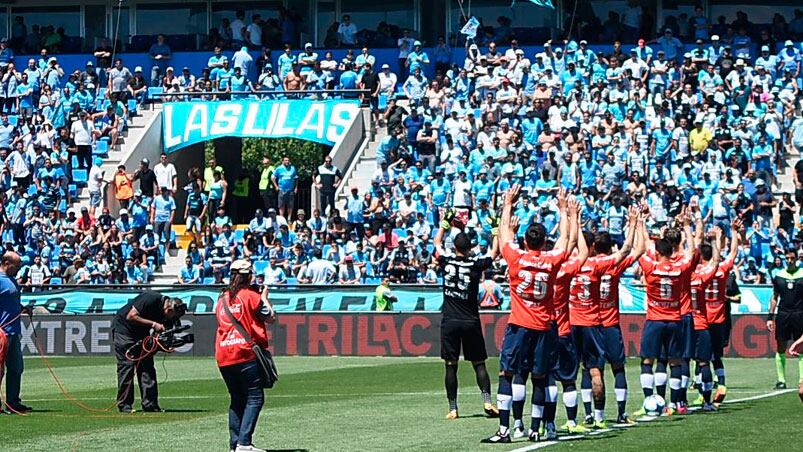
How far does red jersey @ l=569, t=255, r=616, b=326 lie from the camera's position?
16438mm

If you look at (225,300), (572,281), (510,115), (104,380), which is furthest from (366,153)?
(225,300)

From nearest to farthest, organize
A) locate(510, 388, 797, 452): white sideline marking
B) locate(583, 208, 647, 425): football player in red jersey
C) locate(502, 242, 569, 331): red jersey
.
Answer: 1. locate(510, 388, 797, 452): white sideline marking
2. locate(502, 242, 569, 331): red jersey
3. locate(583, 208, 647, 425): football player in red jersey

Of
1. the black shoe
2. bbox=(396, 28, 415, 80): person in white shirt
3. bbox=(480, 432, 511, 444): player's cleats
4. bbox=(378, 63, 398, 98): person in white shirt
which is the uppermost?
bbox=(396, 28, 415, 80): person in white shirt

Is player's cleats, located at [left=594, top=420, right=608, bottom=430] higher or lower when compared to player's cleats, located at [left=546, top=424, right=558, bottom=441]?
lower

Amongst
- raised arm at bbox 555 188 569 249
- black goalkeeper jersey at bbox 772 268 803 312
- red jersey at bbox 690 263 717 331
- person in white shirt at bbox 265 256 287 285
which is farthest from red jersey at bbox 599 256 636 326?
person in white shirt at bbox 265 256 287 285

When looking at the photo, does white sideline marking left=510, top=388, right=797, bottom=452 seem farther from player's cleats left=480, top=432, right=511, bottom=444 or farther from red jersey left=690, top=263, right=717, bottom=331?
red jersey left=690, top=263, right=717, bottom=331

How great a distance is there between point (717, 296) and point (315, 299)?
15.0m

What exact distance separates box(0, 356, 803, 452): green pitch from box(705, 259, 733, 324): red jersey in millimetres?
1209

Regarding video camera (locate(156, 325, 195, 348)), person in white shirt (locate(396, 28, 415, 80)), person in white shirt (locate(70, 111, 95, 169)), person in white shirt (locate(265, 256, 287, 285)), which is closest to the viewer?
video camera (locate(156, 325, 195, 348))

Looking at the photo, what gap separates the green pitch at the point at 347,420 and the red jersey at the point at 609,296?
127 centimetres

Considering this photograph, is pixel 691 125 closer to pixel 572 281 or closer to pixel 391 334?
pixel 391 334

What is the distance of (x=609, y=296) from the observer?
16.8 m

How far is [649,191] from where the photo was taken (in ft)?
115

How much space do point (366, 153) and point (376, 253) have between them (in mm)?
6080
